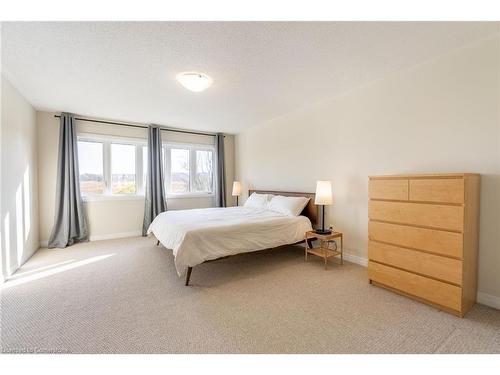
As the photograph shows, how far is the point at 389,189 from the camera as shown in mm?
2307

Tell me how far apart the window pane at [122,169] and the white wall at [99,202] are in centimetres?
25

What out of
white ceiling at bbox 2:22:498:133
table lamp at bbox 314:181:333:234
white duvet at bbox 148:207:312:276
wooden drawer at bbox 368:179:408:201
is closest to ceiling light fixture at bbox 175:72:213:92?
white ceiling at bbox 2:22:498:133

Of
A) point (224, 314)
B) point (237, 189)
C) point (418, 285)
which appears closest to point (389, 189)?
point (418, 285)

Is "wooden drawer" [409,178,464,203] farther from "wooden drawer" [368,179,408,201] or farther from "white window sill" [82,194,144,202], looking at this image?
"white window sill" [82,194,144,202]

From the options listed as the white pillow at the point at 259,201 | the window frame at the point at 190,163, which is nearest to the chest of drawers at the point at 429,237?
the white pillow at the point at 259,201

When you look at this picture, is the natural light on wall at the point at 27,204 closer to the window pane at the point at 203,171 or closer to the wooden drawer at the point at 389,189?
the window pane at the point at 203,171

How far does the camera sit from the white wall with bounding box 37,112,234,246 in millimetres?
4035

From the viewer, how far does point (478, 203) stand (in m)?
2.05

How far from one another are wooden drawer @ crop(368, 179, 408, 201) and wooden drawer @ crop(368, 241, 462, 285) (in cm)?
50

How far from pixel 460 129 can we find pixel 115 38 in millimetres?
3265

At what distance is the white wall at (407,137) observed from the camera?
6.64 feet

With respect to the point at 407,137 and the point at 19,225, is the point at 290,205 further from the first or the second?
the point at 19,225

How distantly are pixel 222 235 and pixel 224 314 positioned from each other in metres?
0.92

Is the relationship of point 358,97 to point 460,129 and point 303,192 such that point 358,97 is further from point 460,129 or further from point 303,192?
point 303,192
